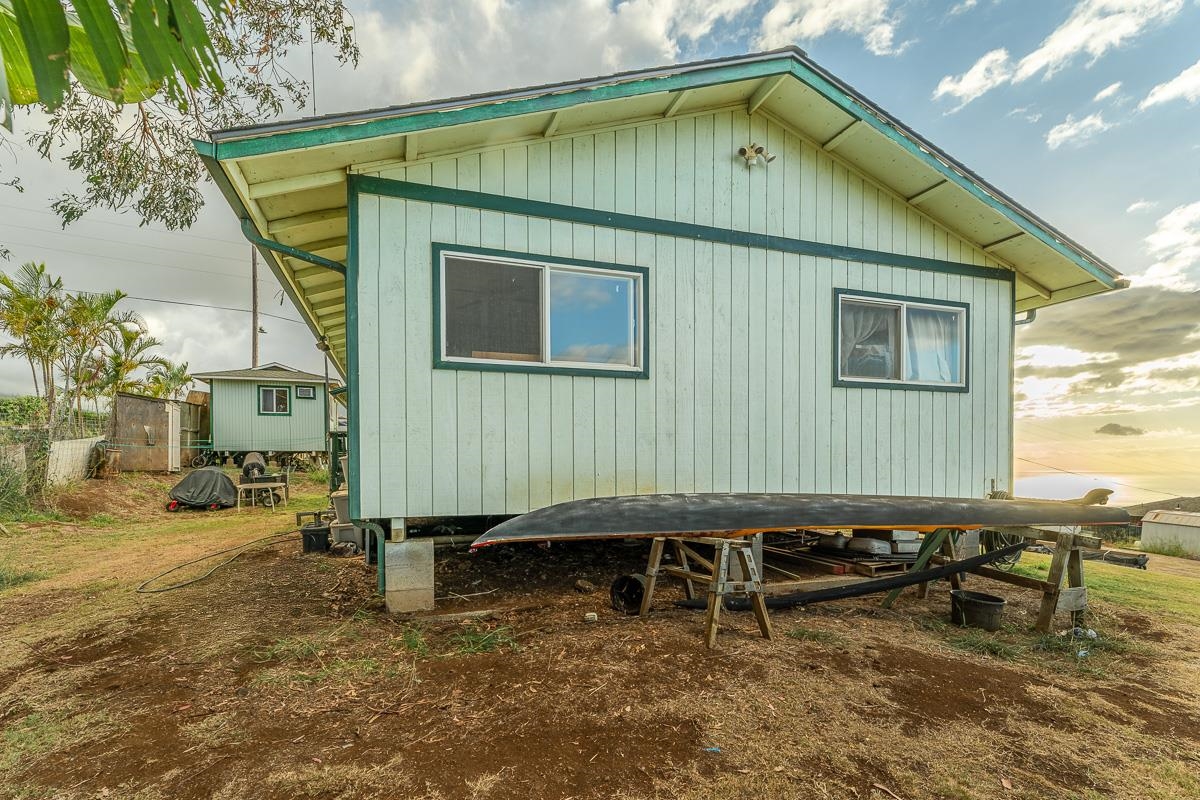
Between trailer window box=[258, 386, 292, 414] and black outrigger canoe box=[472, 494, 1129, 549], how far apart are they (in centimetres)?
2002

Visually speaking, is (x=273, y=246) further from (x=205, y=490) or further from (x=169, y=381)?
(x=169, y=381)

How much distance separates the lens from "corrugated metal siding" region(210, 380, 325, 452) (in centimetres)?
1955

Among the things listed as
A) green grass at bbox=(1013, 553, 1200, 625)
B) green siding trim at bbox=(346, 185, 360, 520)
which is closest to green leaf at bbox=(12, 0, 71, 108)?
green siding trim at bbox=(346, 185, 360, 520)

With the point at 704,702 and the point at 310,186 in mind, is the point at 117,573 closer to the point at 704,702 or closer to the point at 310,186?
the point at 310,186

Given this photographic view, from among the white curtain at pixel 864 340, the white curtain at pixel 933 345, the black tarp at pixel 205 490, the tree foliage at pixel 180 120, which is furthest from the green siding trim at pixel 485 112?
the black tarp at pixel 205 490

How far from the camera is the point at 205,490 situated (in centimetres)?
1204

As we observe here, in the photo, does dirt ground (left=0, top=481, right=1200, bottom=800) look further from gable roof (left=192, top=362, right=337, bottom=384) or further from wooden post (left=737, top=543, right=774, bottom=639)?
gable roof (left=192, top=362, right=337, bottom=384)

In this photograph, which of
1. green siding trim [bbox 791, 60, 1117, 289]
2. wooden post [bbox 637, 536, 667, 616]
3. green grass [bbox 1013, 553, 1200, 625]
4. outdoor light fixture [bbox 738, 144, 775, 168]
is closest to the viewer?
wooden post [bbox 637, 536, 667, 616]

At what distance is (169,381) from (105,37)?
97.3 ft

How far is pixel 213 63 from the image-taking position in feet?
4.14

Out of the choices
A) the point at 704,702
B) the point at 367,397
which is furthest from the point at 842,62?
the point at 704,702

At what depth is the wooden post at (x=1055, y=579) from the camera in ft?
14.1

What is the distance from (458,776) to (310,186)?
4.54 metres

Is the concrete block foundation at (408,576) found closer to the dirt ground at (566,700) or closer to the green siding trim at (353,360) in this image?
the dirt ground at (566,700)
